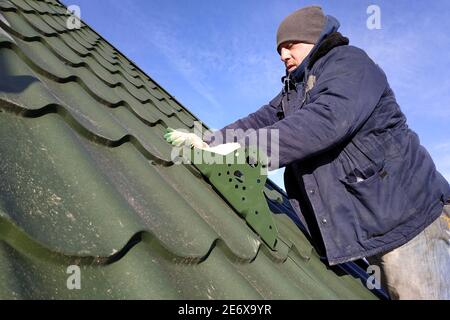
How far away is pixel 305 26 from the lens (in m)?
2.51

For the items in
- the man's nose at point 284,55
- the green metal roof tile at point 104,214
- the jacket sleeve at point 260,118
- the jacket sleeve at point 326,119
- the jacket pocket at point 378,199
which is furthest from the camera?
the jacket sleeve at point 260,118

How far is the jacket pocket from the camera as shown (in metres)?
1.98

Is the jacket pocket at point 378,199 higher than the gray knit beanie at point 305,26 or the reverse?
the reverse

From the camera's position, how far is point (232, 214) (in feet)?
6.07

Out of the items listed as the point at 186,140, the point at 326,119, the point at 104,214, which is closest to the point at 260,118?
the point at 186,140

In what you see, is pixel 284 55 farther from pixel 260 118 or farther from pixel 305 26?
pixel 260 118

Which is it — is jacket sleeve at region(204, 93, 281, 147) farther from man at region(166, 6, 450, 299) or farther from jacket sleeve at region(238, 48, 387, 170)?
jacket sleeve at region(238, 48, 387, 170)

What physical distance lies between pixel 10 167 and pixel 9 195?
0.13 m

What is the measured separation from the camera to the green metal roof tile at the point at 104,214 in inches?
37.1

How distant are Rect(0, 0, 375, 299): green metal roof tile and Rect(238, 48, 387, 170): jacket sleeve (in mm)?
391

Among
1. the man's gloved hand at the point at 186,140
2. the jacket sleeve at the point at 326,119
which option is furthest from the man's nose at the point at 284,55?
the man's gloved hand at the point at 186,140

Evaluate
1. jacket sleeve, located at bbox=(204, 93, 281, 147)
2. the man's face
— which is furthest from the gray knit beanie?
jacket sleeve, located at bbox=(204, 93, 281, 147)

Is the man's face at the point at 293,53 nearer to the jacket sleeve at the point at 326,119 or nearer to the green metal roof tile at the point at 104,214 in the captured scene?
the jacket sleeve at the point at 326,119

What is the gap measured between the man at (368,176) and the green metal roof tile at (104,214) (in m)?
0.26
